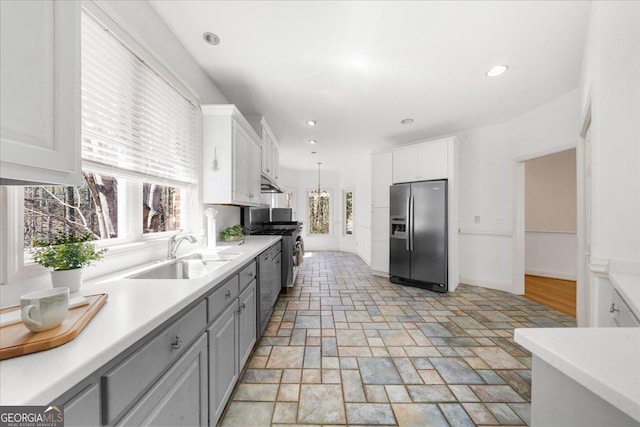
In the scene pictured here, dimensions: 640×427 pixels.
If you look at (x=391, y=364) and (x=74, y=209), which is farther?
(x=391, y=364)

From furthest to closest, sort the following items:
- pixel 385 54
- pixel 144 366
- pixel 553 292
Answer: pixel 553 292, pixel 385 54, pixel 144 366

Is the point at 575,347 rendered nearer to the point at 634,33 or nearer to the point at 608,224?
the point at 608,224

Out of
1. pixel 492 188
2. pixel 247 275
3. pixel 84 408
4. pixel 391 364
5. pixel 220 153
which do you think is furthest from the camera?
pixel 492 188

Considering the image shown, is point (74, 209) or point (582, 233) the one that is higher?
point (74, 209)

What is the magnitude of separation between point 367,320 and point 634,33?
291 centimetres

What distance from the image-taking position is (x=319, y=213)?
312 inches

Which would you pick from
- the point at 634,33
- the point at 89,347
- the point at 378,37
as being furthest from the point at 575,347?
the point at 378,37

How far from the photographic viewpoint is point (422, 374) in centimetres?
184

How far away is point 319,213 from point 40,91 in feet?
23.9

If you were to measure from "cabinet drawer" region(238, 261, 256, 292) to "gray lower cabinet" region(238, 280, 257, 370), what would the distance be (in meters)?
0.04

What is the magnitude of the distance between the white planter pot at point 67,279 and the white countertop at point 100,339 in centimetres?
4

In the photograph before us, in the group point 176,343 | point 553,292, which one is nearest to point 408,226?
point 553,292

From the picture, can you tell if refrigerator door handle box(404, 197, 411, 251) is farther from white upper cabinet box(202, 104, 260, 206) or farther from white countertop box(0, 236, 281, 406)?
white countertop box(0, 236, 281, 406)

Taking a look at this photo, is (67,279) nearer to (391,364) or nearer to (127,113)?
(127,113)
